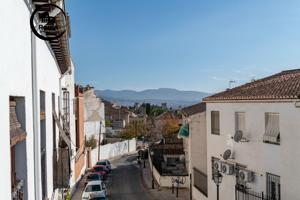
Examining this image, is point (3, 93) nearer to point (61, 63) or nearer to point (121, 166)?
point (61, 63)

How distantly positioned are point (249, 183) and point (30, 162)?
10969mm

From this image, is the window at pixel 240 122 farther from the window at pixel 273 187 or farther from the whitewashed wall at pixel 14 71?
the whitewashed wall at pixel 14 71

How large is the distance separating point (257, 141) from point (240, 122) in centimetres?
173

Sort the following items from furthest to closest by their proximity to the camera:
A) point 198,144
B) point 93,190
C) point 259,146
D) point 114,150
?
point 114,150, point 93,190, point 198,144, point 259,146

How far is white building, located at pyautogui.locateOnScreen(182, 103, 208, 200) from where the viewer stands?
23031 millimetres

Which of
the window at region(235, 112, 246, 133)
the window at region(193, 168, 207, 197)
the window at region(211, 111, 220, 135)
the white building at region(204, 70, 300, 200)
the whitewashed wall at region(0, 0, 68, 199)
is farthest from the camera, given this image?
the window at region(193, 168, 207, 197)

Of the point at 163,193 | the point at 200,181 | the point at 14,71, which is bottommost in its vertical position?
the point at 163,193

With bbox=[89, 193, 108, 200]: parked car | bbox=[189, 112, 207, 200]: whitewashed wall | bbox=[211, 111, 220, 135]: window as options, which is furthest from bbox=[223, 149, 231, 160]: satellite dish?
bbox=[89, 193, 108, 200]: parked car

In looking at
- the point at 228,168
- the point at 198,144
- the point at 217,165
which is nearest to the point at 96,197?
the point at 198,144

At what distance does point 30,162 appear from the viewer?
797cm

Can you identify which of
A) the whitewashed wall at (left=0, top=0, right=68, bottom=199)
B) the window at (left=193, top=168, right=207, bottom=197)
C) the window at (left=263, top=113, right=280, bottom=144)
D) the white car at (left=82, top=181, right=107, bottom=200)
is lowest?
the white car at (left=82, top=181, right=107, bottom=200)

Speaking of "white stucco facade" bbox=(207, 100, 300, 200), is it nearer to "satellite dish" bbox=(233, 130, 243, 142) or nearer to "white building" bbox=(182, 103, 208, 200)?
"satellite dish" bbox=(233, 130, 243, 142)

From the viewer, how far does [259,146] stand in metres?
15.9

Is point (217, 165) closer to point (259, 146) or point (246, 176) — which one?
point (246, 176)
